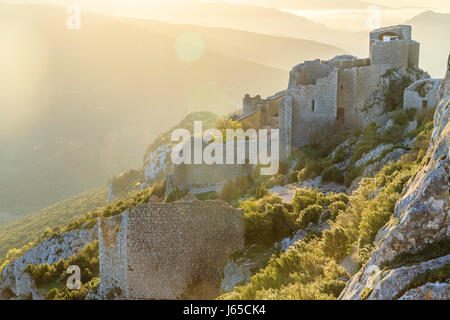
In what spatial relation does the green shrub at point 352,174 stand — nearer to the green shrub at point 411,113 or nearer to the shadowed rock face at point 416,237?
the green shrub at point 411,113

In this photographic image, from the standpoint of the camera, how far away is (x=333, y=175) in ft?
78.3

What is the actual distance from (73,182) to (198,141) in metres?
54.5

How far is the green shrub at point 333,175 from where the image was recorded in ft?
77.5

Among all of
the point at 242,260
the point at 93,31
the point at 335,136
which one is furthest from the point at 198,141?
the point at 93,31

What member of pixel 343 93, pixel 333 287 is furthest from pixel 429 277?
pixel 343 93

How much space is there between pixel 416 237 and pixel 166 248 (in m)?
8.63

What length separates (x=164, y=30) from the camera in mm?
160750

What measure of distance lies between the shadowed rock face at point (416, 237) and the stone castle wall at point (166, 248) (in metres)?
7.43

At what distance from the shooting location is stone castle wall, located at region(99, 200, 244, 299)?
46.2 feet

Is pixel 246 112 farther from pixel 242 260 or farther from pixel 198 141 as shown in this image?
pixel 242 260

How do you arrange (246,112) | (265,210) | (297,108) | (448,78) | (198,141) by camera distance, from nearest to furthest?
(448,78), (265,210), (297,108), (198,141), (246,112)

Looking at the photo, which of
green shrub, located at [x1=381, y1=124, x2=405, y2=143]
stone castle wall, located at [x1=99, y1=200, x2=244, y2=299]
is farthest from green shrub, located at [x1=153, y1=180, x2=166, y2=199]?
stone castle wall, located at [x1=99, y1=200, x2=244, y2=299]

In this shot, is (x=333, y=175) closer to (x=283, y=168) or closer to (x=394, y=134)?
(x=394, y=134)

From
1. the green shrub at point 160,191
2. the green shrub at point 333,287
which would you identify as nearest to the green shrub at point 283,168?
the green shrub at point 160,191
